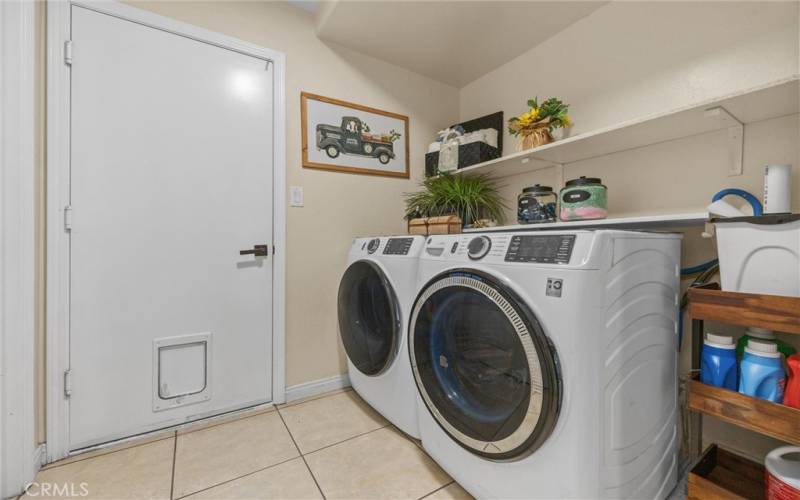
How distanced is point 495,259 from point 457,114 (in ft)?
6.24

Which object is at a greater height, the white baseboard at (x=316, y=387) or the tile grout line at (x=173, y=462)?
the white baseboard at (x=316, y=387)

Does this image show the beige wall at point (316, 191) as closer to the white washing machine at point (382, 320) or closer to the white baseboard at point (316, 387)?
the white baseboard at point (316, 387)

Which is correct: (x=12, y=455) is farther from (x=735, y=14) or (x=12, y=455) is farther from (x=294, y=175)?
(x=735, y=14)

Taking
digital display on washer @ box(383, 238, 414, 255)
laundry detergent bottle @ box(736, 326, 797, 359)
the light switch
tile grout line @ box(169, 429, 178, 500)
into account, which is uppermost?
the light switch

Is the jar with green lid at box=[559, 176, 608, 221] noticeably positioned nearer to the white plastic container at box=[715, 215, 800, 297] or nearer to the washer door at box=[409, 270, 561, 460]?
the white plastic container at box=[715, 215, 800, 297]

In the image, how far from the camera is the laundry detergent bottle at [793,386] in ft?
2.71

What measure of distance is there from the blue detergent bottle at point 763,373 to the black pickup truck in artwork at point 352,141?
1.86 meters

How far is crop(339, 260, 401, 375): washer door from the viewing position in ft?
4.74

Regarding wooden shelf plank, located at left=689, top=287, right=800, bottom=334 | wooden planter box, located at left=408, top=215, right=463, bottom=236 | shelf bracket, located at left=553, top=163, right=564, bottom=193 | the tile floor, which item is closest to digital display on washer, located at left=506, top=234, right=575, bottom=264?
wooden shelf plank, located at left=689, top=287, right=800, bottom=334

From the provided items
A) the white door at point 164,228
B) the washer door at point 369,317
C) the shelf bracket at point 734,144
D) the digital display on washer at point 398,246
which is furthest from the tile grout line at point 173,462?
the shelf bracket at point 734,144

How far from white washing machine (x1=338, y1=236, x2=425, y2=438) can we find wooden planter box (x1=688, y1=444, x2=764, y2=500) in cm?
91

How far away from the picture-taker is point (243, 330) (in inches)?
68.0

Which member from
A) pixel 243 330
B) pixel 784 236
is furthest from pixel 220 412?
pixel 784 236

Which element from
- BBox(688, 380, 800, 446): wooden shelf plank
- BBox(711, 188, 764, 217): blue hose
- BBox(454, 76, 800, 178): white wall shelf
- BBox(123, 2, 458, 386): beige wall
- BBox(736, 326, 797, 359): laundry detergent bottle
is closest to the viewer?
BBox(688, 380, 800, 446): wooden shelf plank
